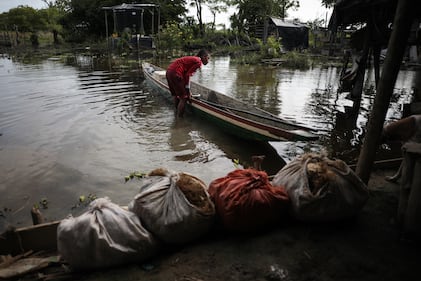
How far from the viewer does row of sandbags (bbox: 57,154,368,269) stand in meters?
2.10

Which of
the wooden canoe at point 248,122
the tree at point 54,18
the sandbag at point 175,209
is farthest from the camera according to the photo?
the tree at point 54,18

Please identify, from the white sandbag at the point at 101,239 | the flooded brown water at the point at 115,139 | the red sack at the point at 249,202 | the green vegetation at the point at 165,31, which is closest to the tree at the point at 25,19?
the green vegetation at the point at 165,31

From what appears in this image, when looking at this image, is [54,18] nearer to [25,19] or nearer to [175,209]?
[25,19]

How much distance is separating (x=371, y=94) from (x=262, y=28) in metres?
23.3

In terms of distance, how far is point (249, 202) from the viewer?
7.80ft

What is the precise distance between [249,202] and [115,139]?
4580mm

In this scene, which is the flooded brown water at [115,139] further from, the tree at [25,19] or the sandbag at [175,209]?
the tree at [25,19]

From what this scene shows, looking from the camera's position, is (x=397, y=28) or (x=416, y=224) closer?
(x=416, y=224)

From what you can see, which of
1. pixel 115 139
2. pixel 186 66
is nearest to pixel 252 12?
pixel 186 66

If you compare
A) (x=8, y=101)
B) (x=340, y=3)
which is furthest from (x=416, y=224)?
(x=8, y=101)

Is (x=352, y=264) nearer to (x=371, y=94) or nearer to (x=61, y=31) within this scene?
(x=371, y=94)

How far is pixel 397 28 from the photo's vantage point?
98.7 inches

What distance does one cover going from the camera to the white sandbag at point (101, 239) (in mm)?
2062

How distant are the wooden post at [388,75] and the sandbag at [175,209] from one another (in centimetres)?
164
